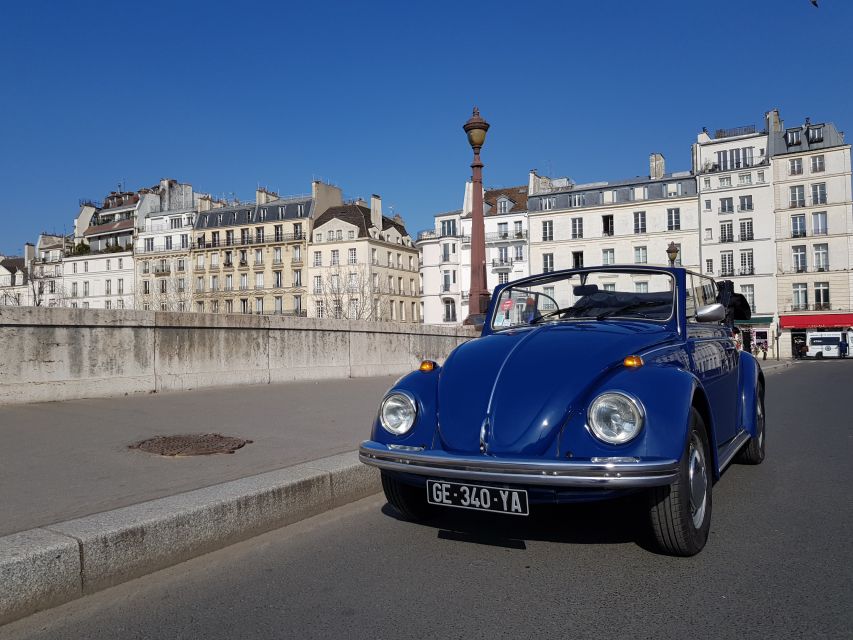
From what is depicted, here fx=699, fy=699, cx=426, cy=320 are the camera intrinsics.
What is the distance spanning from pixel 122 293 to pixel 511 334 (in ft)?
295

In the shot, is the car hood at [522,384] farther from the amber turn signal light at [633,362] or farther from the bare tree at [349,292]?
the bare tree at [349,292]

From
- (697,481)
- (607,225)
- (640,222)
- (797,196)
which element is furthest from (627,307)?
(797,196)

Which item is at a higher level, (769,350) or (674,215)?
(674,215)

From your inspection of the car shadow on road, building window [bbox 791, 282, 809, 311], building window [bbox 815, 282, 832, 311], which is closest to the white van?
building window [bbox 815, 282, 832, 311]

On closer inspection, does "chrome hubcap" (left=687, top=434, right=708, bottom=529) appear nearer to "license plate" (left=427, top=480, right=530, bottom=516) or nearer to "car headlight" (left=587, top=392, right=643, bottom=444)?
"car headlight" (left=587, top=392, right=643, bottom=444)

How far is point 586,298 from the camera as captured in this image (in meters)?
5.51

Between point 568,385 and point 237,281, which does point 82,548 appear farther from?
point 237,281

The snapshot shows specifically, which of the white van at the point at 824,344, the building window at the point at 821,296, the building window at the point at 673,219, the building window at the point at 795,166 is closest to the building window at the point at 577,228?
the building window at the point at 673,219

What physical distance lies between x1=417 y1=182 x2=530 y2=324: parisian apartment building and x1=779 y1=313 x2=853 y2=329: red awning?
2408 cm

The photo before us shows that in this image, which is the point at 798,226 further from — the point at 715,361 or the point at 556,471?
the point at 556,471

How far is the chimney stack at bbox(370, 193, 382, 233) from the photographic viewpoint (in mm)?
77375

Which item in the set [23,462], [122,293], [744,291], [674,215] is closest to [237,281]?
[122,293]

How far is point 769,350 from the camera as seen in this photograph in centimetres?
6241

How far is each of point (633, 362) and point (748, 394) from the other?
278 cm
